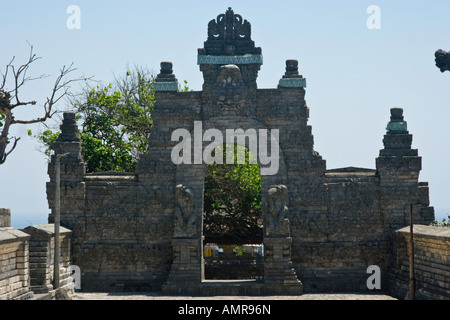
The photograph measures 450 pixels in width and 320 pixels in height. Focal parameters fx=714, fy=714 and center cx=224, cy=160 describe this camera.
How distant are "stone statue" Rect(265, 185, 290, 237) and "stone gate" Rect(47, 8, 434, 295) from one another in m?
0.34

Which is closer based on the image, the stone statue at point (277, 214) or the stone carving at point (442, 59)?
the stone carving at point (442, 59)

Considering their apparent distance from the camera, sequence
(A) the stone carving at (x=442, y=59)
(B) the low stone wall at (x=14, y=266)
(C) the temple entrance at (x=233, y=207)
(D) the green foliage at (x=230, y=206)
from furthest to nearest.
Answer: (D) the green foliage at (x=230, y=206) → (C) the temple entrance at (x=233, y=207) → (A) the stone carving at (x=442, y=59) → (B) the low stone wall at (x=14, y=266)

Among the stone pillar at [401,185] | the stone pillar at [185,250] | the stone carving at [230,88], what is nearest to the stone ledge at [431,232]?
the stone pillar at [401,185]

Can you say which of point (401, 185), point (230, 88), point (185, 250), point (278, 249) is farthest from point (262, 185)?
point (401, 185)

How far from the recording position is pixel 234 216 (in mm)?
27375

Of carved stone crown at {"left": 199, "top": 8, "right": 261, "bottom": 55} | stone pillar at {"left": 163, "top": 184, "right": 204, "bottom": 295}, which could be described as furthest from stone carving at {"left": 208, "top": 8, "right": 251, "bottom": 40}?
stone pillar at {"left": 163, "top": 184, "right": 204, "bottom": 295}

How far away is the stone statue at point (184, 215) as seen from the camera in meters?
20.8

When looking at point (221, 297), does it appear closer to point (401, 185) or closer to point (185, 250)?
point (185, 250)

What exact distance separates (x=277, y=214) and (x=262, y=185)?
3.34ft

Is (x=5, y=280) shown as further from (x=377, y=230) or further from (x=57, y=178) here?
(x=377, y=230)

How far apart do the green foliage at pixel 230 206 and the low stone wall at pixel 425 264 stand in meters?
7.35

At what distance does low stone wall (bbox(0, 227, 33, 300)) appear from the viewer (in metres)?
16.0

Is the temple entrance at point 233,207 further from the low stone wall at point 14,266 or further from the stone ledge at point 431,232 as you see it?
the low stone wall at point 14,266

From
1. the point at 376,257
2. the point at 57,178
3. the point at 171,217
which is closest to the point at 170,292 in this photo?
the point at 171,217
